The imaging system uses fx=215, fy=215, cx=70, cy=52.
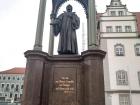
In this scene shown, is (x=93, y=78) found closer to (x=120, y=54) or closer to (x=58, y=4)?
(x=58, y=4)

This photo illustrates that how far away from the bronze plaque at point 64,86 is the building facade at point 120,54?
48.2 feet

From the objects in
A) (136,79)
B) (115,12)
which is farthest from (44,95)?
(115,12)

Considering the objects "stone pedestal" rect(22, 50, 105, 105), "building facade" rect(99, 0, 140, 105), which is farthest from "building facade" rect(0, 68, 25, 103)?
"stone pedestal" rect(22, 50, 105, 105)

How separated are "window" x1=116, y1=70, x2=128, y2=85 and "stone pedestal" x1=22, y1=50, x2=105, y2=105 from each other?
50.1 ft

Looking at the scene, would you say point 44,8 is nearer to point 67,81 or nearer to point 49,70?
point 49,70

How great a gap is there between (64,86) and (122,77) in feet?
52.3

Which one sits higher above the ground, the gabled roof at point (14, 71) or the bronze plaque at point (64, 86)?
the gabled roof at point (14, 71)

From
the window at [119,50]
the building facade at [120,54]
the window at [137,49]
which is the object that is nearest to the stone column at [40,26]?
the building facade at [120,54]

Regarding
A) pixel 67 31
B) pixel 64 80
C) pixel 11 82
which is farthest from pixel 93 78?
pixel 11 82

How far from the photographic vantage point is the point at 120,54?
21891mm

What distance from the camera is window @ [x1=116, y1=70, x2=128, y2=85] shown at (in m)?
20.4

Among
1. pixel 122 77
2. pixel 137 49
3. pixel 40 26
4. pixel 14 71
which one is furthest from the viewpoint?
pixel 14 71

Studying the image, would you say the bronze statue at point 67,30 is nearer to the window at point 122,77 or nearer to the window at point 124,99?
the window at point 124,99

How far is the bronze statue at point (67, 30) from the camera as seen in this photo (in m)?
6.77
